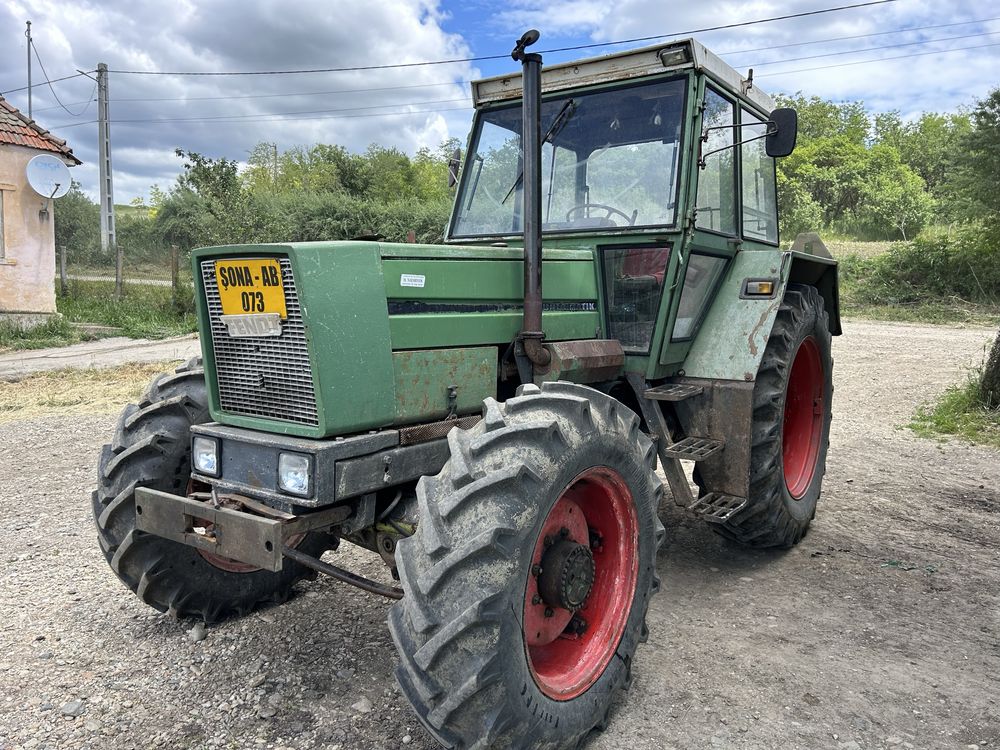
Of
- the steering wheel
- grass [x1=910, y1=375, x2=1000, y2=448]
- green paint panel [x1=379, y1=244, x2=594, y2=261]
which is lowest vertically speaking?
grass [x1=910, y1=375, x2=1000, y2=448]

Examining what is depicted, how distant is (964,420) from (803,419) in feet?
11.7

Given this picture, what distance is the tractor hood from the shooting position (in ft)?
8.94

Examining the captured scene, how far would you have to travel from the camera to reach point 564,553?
2.80 meters

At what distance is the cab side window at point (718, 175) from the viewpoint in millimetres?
4043

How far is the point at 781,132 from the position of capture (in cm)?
398

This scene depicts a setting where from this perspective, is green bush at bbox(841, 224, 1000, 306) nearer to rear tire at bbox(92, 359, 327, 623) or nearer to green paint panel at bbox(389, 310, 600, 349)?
green paint panel at bbox(389, 310, 600, 349)

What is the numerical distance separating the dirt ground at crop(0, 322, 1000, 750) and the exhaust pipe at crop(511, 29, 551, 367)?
1597 millimetres

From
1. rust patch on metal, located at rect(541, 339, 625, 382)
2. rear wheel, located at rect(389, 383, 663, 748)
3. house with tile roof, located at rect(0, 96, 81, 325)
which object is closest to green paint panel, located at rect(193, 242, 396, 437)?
rear wheel, located at rect(389, 383, 663, 748)

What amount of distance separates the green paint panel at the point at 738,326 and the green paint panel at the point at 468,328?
879mm

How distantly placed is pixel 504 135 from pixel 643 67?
840 millimetres

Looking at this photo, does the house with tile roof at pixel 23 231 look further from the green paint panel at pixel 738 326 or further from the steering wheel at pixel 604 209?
the green paint panel at pixel 738 326

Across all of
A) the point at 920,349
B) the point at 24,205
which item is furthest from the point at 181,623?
the point at 24,205

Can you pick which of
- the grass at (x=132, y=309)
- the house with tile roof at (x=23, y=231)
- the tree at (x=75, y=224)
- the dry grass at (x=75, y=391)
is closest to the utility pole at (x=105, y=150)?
the tree at (x=75, y=224)

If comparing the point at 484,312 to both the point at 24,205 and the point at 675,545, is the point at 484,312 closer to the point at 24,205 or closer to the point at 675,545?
the point at 675,545
